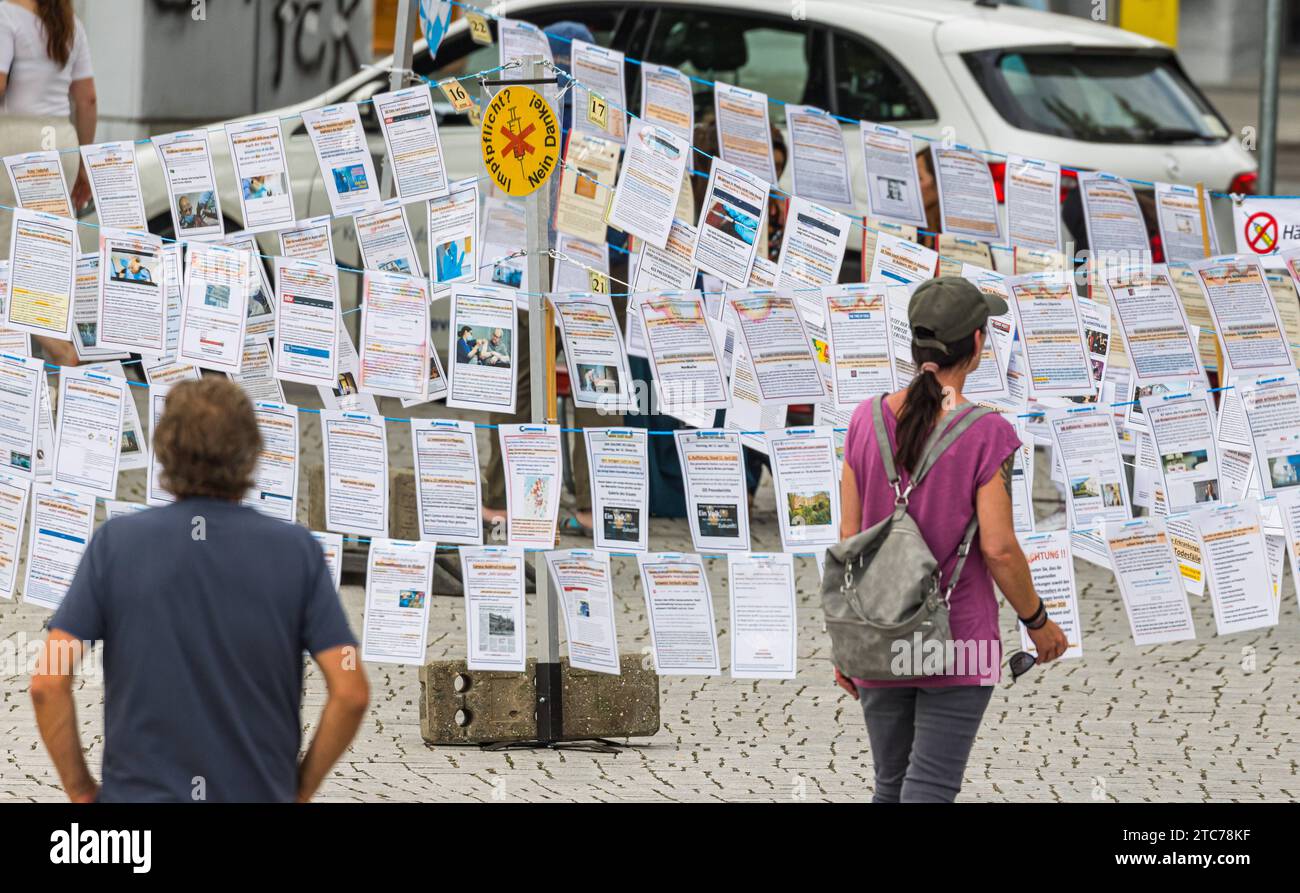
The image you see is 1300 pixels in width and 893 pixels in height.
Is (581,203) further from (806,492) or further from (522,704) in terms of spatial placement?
(522,704)

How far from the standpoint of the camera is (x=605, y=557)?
19.7ft

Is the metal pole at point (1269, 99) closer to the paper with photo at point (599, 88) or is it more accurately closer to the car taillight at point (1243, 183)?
the car taillight at point (1243, 183)

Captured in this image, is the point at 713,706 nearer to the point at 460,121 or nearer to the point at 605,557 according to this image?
the point at 605,557

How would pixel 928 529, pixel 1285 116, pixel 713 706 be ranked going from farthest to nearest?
pixel 1285 116 < pixel 713 706 < pixel 928 529

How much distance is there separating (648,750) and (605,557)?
0.69 metres

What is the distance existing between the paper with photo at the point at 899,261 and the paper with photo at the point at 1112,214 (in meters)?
0.94

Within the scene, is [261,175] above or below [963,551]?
above

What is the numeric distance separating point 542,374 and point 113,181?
140 centimetres

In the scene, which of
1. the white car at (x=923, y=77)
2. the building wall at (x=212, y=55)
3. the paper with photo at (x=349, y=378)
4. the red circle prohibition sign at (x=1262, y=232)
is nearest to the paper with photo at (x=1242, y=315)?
the red circle prohibition sign at (x=1262, y=232)

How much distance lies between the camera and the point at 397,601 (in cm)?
592

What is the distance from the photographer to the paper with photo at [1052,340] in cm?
600

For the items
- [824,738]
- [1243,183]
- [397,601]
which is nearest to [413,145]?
[397,601]

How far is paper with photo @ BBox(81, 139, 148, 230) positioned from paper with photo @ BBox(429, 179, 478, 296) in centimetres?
86
